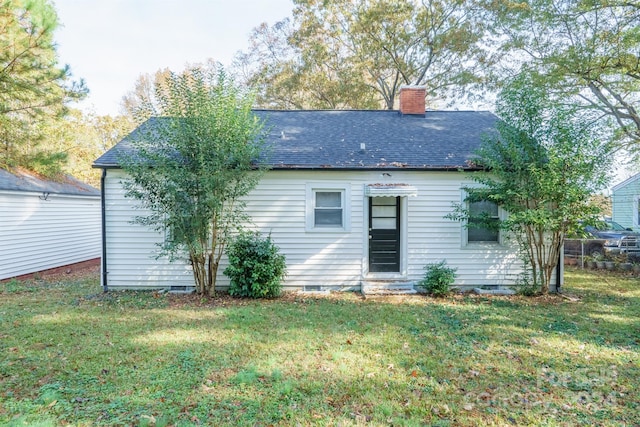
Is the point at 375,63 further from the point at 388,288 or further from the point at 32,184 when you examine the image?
the point at 32,184

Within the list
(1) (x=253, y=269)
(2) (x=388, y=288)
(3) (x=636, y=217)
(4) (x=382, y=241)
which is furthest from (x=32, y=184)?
(3) (x=636, y=217)

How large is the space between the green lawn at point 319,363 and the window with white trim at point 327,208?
6.75 ft

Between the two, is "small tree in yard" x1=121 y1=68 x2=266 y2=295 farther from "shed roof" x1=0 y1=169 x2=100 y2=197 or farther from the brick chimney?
the brick chimney

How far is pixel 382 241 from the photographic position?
873cm

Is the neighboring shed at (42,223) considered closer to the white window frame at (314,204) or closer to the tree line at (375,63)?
the tree line at (375,63)

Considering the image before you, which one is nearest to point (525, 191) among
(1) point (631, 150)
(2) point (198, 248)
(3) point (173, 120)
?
(2) point (198, 248)

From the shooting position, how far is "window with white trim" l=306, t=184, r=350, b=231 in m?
8.48

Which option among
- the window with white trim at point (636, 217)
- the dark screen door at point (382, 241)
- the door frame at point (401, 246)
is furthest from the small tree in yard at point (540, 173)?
the window with white trim at point (636, 217)

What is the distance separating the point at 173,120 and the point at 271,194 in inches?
104

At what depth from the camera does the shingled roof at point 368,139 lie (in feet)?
27.5

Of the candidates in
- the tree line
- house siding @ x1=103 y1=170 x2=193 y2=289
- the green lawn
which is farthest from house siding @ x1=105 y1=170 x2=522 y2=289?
the tree line

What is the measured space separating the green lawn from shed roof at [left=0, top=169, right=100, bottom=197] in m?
5.00

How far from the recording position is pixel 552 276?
8469 millimetres

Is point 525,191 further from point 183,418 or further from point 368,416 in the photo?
point 183,418
